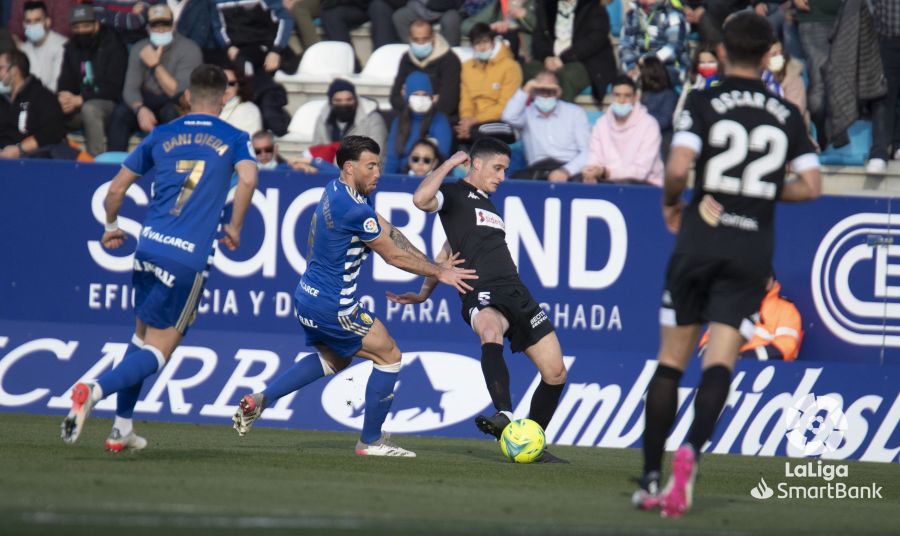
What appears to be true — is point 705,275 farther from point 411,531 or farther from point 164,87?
point 164,87

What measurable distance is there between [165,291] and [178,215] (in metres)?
0.50

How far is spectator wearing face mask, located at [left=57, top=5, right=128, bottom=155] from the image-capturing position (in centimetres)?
1634

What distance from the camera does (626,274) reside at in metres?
12.9

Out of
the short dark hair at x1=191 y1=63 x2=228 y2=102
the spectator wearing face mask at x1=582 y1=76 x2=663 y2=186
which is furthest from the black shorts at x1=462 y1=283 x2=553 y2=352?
the spectator wearing face mask at x1=582 y1=76 x2=663 y2=186

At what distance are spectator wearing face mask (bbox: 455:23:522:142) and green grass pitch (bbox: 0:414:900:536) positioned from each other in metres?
5.86

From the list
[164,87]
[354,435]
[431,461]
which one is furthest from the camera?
[164,87]

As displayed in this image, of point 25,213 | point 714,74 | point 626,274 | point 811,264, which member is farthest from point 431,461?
point 714,74

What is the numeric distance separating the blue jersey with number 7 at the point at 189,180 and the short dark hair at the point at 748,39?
3466 mm

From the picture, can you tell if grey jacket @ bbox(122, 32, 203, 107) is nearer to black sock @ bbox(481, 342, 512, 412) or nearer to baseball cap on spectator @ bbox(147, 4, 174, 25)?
baseball cap on spectator @ bbox(147, 4, 174, 25)

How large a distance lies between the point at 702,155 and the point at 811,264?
6.34 m

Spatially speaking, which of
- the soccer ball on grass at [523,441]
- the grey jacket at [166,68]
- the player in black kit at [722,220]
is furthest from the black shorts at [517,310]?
the grey jacket at [166,68]

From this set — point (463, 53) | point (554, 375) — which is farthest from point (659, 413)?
point (463, 53)

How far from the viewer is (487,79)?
15562 millimetres

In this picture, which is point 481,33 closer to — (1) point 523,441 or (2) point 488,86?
(2) point 488,86
